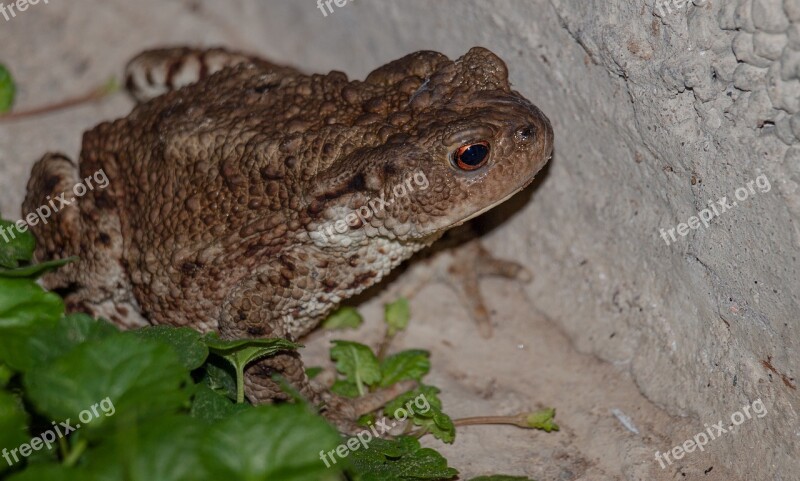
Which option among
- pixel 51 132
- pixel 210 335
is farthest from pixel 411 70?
pixel 51 132

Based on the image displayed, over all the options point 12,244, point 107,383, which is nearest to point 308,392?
point 107,383

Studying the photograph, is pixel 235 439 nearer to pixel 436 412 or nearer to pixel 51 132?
pixel 436 412

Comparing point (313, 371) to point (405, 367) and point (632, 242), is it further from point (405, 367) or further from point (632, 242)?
point (632, 242)

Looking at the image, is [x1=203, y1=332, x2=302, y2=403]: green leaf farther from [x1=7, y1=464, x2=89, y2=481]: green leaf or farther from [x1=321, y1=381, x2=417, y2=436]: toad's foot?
[x1=7, y1=464, x2=89, y2=481]: green leaf

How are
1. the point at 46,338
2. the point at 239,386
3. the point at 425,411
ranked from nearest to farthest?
1. the point at 46,338
2. the point at 239,386
3. the point at 425,411

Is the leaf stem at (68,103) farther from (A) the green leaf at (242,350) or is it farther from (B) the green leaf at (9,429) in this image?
(B) the green leaf at (9,429)

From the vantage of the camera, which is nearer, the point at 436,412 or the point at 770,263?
the point at 770,263
